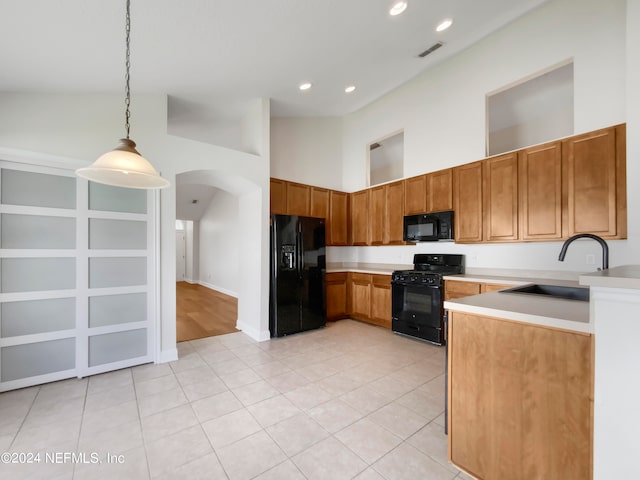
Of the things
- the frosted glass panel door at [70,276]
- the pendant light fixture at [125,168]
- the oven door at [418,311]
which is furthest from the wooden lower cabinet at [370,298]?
the pendant light fixture at [125,168]

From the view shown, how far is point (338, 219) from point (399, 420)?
11.5 ft

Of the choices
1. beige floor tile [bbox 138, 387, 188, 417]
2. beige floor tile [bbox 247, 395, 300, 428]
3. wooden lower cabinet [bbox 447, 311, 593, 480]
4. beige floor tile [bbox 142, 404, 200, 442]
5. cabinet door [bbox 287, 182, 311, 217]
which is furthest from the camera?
cabinet door [bbox 287, 182, 311, 217]

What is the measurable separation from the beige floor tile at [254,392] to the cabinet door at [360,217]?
3.02 metres

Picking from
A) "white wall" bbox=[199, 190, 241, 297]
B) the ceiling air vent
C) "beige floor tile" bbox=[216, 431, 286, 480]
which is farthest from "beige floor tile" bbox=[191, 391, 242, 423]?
"white wall" bbox=[199, 190, 241, 297]

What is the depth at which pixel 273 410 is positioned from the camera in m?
2.16

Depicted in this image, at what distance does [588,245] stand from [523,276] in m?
0.67

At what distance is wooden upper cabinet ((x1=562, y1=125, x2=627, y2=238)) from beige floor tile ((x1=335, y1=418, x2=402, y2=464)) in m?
2.66

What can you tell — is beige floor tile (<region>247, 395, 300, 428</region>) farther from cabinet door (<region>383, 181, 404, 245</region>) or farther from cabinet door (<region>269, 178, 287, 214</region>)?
cabinet door (<region>383, 181, 404, 245</region>)

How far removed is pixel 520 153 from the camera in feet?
10.1

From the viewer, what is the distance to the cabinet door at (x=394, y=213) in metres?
4.34

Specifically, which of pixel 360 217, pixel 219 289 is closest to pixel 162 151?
pixel 360 217

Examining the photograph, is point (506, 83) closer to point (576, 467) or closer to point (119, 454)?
point (576, 467)

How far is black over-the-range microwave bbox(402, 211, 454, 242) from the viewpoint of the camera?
371cm

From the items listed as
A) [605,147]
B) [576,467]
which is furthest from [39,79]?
[605,147]
